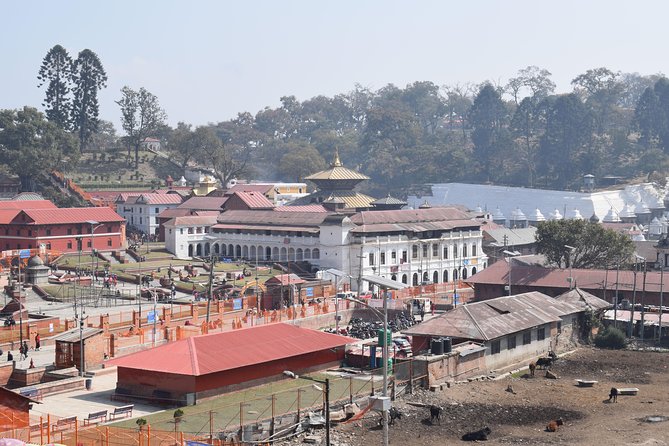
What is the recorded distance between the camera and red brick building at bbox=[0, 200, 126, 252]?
8250 centimetres

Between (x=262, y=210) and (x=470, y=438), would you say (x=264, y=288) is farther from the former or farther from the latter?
(x=470, y=438)

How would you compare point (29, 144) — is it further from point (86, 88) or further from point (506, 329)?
point (506, 329)

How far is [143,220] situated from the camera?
105 metres

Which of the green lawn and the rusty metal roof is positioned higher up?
the rusty metal roof

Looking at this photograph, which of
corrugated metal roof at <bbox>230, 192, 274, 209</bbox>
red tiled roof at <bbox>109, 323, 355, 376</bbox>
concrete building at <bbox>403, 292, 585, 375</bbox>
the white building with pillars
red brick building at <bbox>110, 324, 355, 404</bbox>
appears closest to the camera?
red brick building at <bbox>110, 324, 355, 404</bbox>

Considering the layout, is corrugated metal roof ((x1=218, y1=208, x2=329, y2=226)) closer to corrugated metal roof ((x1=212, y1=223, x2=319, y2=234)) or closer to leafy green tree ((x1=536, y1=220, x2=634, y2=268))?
corrugated metal roof ((x1=212, y1=223, x2=319, y2=234))

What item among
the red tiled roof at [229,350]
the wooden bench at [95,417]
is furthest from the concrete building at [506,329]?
the wooden bench at [95,417]

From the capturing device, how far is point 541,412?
40.2 m

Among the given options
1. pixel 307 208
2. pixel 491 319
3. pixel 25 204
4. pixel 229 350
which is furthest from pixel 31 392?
pixel 307 208

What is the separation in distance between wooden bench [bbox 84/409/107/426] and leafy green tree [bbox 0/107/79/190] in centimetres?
7645

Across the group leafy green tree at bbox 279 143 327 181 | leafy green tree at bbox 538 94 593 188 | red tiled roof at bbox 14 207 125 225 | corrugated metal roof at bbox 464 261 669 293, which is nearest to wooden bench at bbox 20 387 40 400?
corrugated metal roof at bbox 464 261 669 293

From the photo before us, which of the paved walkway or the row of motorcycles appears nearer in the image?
the paved walkway

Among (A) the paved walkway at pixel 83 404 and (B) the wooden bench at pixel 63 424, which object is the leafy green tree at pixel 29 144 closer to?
(A) the paved walkway at pixel 83 404

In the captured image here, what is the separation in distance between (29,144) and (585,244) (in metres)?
59.3
